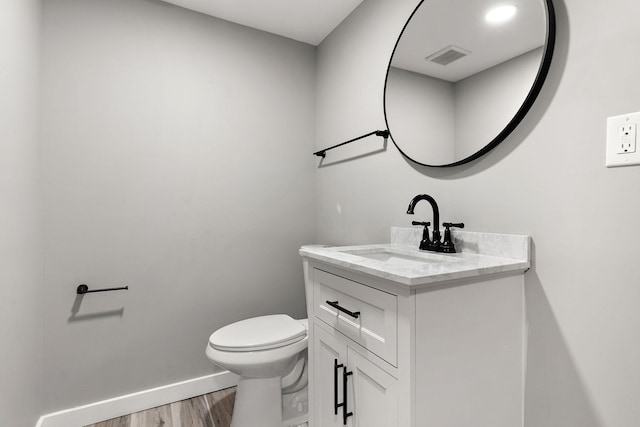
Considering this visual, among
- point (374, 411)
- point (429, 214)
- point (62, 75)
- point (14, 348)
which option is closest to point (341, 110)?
point (429, 214)

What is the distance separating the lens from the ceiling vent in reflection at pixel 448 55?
1271mm

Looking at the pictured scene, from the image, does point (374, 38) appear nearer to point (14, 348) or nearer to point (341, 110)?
point (341, 110)

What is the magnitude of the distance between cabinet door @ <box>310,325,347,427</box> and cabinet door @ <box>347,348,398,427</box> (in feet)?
0.17

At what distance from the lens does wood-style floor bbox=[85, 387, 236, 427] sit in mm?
1691

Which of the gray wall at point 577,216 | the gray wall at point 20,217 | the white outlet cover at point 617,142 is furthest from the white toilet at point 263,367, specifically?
the white outlet cover at point 617,142

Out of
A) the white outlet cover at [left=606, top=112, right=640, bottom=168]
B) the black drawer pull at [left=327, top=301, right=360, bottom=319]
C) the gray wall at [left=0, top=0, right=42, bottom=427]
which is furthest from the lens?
the gray wall at [left=0, top=0, right=42, bottom=427]

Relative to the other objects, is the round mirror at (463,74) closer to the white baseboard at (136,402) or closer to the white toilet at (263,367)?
the white toilet at (263,367)

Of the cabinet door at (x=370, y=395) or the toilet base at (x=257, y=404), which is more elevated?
the cabinet door at (x=370, y=395)

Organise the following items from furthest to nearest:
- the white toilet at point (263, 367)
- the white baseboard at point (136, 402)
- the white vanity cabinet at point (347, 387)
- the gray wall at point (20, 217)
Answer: the white baseboard at point (136, 402) → the white toilet at point (263, 367) → the gray wall at point (20, 217) → the white vanity cabinet at point (347, 387)

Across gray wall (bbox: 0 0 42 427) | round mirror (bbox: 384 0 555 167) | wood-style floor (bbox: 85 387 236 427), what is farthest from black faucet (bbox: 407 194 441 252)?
gray wall (bbox: 0 0 42 427)

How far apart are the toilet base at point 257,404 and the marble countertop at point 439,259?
2.45ft

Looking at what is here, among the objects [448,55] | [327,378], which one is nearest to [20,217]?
[327,378]

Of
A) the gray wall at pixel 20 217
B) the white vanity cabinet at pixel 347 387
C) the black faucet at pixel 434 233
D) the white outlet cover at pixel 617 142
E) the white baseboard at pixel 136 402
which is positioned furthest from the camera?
the white baseboard at pixel 136 402

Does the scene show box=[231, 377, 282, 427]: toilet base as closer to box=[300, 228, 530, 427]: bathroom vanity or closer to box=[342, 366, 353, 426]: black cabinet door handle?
box=[300, 228, 530, 427]: bathroom vanity
